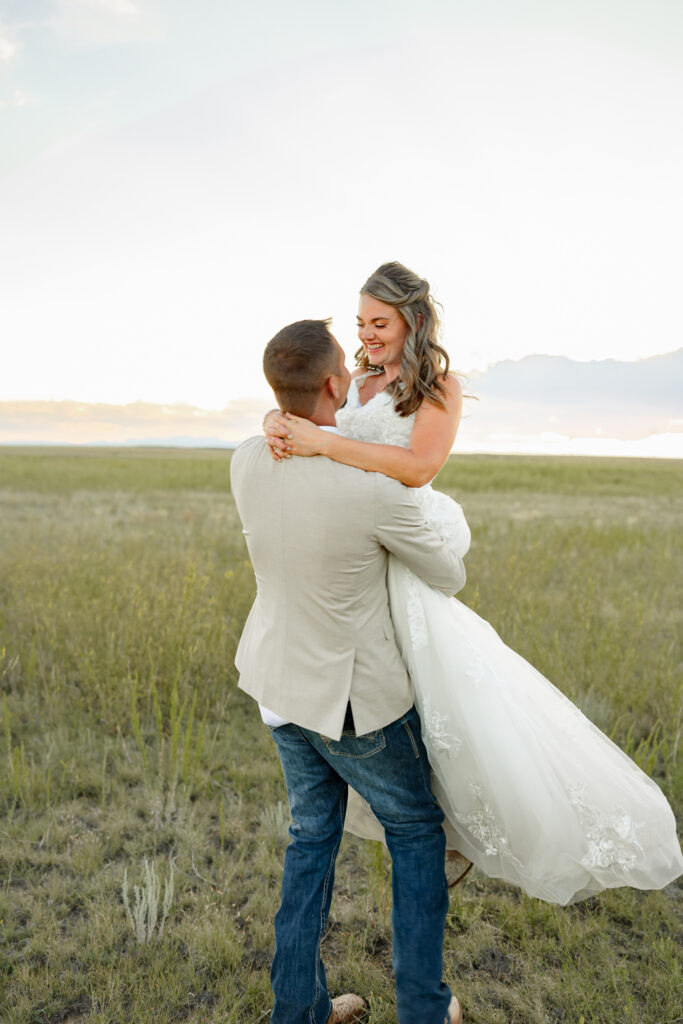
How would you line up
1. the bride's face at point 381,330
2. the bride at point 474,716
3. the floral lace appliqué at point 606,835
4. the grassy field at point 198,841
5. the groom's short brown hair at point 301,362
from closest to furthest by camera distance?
the groom's short brown hair at point 301,362 → the bride at point 474,716 → the floral lace appliqué at point 606,835 → the bride's face at point 381,330 → the grassy field at point 198,841

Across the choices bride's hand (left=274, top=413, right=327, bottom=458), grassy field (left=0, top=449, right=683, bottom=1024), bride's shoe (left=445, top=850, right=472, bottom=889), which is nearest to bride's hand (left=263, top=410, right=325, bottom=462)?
bride's hand (left=274, top=413, right=327, bottom=458)

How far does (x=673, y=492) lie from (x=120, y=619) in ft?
87.8

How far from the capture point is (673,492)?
27.4 metres

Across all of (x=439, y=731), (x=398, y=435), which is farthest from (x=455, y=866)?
(x=398, y=435)

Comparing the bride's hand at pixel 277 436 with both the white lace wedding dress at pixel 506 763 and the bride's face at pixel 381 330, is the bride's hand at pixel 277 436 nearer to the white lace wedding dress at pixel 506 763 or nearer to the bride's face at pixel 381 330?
the white lace wedding dress at pixel 506 763

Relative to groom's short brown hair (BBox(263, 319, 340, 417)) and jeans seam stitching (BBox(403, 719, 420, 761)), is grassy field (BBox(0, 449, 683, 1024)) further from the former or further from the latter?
groom's short brown hair (BBox(263, 319, 340, 417))

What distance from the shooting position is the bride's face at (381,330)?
6.88 ft

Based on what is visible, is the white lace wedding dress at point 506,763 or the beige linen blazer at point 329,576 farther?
the white lace wedding dress at point 506,763

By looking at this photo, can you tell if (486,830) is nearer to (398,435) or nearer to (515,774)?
(515,774)

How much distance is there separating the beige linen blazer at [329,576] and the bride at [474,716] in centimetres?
6

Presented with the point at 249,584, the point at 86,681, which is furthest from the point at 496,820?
the point at 249,584

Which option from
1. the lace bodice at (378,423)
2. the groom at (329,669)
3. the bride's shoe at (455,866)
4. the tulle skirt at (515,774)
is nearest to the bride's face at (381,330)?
the lace bodice at (378,423)

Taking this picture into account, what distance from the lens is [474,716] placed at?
1863 millimetres

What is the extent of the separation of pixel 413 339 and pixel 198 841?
257 cm
